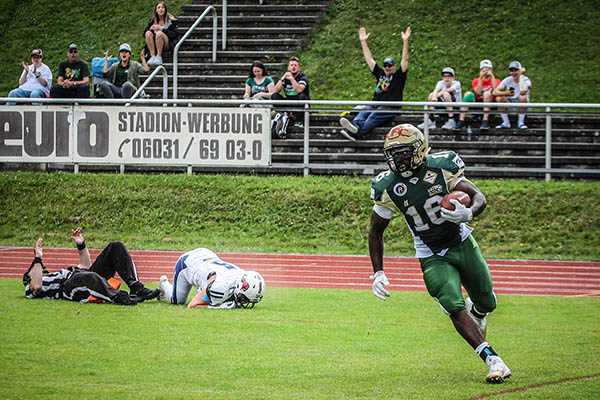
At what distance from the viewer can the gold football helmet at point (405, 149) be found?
7.40m

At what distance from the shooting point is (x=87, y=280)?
1090cm

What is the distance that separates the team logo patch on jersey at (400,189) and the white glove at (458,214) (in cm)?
56

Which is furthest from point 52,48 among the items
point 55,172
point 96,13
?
point 55,172

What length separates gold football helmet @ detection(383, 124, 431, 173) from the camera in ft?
24.3

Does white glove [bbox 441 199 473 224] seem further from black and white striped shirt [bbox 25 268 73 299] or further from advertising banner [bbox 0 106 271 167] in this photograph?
advertising banner [bbox 0 106 271 167]

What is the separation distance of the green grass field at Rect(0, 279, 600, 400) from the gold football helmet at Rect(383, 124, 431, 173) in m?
1.79

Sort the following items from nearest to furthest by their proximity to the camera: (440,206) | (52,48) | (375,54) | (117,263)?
(440,206)
(117,263)
(375,54)
(52,48)

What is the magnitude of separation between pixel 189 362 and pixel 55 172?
13.7 m

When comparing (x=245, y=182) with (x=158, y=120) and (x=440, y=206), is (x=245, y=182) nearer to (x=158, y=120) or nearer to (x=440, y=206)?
(x=158, y=120)

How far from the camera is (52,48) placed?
97.5 feet

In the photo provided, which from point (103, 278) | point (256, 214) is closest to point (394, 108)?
point (256, 214)

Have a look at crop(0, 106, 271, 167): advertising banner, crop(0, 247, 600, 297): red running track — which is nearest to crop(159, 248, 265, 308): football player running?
crop(0, 247, 600, 297): red running track

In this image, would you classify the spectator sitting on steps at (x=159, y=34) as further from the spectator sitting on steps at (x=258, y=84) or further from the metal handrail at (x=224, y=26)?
the spectator sitting on steps at (x=258, y=84)

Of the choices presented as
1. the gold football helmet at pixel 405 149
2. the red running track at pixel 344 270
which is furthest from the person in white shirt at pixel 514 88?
the gold football helmet at pixel 405 149
